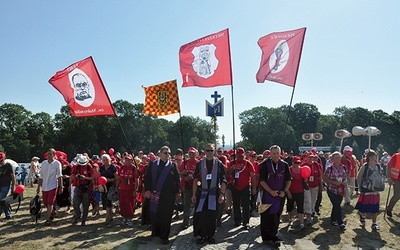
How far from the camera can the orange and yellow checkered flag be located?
9469 millimetres

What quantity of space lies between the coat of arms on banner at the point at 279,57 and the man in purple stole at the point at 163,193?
13.4 feet

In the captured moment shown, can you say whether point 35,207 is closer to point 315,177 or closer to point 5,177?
point 5,177

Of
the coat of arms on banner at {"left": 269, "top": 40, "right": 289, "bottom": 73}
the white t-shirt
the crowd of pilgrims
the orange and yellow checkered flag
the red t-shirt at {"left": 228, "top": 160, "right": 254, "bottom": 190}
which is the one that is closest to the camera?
the crowd of pilgrims

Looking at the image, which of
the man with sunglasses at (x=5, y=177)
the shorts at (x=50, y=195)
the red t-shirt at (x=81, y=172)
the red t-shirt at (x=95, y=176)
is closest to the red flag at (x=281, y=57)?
the red t-shirt at (x=95, y=176)

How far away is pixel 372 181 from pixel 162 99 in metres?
6.12

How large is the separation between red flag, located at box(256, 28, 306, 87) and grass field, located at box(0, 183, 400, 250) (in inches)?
153

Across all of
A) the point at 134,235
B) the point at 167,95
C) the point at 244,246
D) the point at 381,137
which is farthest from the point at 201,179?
the point at 381,137

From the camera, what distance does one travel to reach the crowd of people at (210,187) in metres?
6.50

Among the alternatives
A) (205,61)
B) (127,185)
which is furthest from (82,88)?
(205,61)

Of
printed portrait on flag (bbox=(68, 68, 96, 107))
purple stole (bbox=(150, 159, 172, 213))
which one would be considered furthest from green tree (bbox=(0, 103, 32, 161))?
purple stole (bbox=(150, 159, 172, 213))

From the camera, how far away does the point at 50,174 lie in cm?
833

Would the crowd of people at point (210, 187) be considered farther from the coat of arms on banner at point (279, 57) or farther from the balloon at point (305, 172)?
the coat of arms on banner at point (279, 57)

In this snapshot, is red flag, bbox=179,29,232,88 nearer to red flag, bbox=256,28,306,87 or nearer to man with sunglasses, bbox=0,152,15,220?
red flag, bbox=256,28,306,87

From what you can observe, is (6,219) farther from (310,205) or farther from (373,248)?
(373,248)
